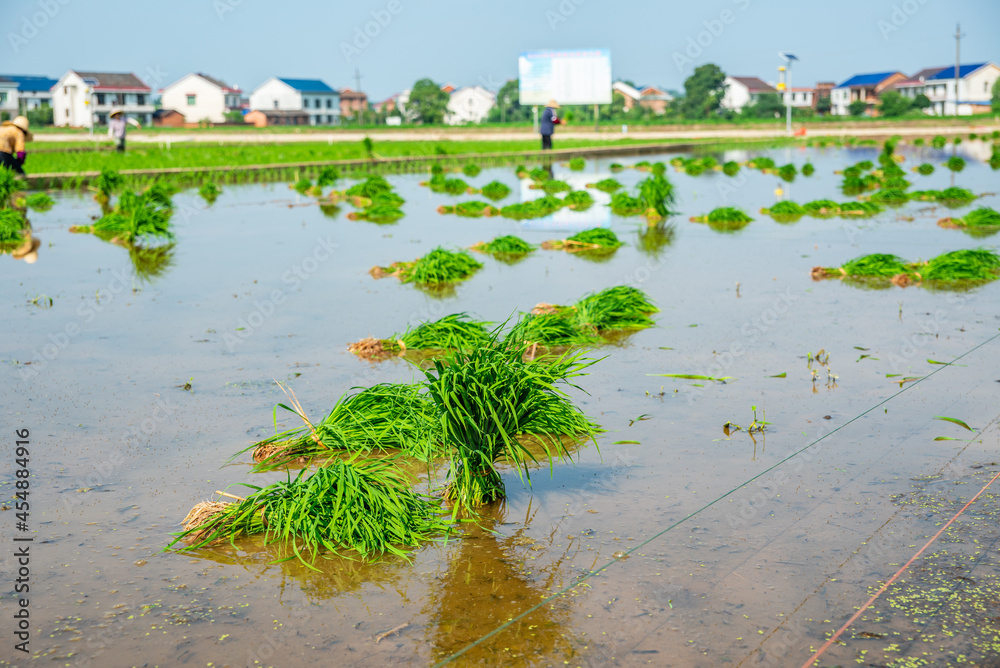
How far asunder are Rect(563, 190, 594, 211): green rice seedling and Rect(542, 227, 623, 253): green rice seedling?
4.96m

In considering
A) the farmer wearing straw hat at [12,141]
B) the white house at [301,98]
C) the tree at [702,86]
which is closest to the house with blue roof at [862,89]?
the tree at [702,86]

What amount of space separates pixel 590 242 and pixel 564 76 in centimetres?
5568

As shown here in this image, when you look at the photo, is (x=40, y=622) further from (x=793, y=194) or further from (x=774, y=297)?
(x=793, y=194)

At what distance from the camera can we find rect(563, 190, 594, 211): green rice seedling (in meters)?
17.2

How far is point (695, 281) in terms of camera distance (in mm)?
9695

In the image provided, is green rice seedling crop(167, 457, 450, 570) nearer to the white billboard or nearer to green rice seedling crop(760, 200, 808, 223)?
green rice seedling crop(760, 200, 808, 223)

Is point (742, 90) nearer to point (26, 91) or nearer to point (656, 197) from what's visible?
point (26, 91)

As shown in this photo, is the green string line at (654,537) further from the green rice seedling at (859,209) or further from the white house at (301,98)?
the white house at (301,98)

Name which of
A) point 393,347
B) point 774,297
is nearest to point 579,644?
point 393,347

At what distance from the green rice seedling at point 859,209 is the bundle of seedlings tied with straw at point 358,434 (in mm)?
12268

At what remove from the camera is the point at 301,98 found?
339 feet

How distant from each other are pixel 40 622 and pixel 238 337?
4.28m

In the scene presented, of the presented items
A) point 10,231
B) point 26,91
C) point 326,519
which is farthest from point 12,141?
point 26,91

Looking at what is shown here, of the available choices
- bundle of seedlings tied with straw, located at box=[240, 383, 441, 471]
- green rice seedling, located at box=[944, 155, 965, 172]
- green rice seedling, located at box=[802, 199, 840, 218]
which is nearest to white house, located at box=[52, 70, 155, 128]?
green rice seedling, located at box=[944, 155, 965, 172]
